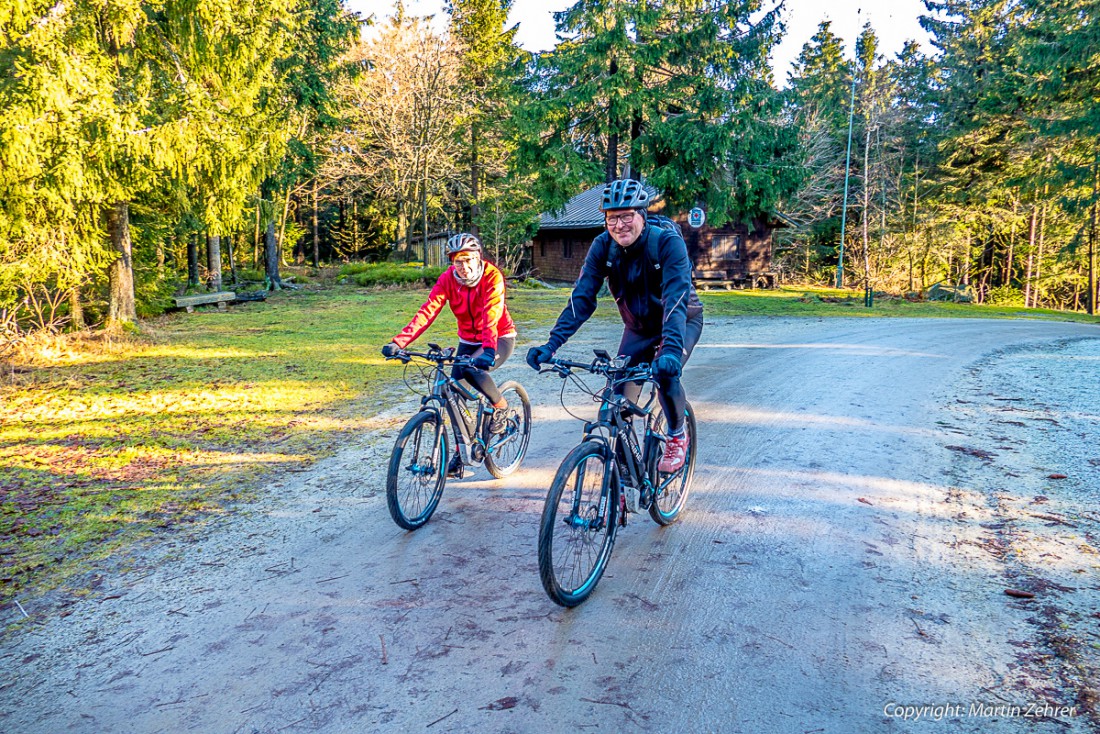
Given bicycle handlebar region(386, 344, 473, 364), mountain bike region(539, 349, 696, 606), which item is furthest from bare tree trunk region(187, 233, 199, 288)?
mountain bike region(539, 349, 696, 606)

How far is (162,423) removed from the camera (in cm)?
792

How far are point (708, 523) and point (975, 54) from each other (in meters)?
43.1

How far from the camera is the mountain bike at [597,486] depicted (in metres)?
3.52

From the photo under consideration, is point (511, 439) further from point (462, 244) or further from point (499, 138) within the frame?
point (499, 138)

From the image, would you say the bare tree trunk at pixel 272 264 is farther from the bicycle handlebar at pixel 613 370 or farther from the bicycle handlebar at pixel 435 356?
the bicycle handlebar at pixel 613 370

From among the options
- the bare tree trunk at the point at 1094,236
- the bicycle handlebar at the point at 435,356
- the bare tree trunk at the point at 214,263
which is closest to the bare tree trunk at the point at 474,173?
the bare tree trunk at the point at 214,263

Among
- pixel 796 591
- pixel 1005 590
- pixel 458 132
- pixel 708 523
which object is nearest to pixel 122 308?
pixel 708 523

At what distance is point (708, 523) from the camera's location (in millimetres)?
4773

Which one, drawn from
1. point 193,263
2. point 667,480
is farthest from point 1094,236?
point 193,263

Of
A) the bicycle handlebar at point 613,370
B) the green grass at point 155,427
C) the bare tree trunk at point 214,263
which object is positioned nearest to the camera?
the bicycle handlebar at point 613,370

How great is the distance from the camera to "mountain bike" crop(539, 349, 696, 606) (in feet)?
11.6

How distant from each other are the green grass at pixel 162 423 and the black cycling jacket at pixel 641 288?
323 cm

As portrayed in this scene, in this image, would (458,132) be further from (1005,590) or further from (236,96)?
(1005,590)

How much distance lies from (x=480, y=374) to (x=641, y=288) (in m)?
1.56
